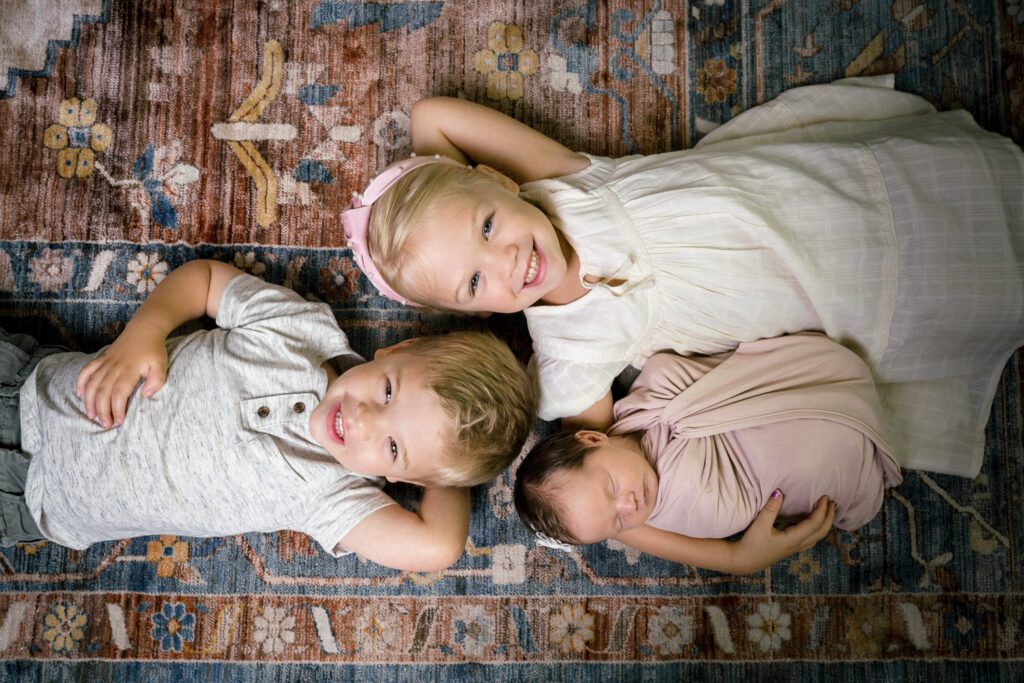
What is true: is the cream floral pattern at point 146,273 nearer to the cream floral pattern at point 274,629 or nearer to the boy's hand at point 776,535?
the cream floral pattern at point 274,629

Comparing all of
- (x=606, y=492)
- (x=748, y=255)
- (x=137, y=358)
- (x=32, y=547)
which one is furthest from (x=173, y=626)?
(x=748, y=255)

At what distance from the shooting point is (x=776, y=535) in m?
1.19

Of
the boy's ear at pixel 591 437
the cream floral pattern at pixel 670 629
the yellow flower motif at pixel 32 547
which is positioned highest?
the boy's ear at pixel 591 437

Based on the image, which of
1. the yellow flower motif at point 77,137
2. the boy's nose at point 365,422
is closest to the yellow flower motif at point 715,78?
the boy's nose at point 365,422

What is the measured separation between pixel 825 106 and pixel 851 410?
22.3 inches

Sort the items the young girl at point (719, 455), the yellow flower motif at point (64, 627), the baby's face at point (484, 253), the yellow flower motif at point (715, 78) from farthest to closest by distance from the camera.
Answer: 1. the yellow flower motif at point (715, 78)
2. the yellow flower motif at point (64, 627)
3. the young girl at point (719, 455)
4. the baby's face at point (484, 253)

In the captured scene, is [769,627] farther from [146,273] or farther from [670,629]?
[146,273]

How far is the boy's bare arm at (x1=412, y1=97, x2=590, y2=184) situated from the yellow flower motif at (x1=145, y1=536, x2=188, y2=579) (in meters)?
0.85

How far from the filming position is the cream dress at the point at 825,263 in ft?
3.65

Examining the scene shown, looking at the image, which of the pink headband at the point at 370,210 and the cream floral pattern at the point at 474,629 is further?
the cream floral pattern at the point at 474,629

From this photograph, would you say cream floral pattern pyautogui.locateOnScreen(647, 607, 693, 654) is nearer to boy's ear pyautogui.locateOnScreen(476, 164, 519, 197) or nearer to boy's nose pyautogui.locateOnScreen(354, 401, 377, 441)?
boy's nose pyautogui.locateOnScreen(354, 401, 377, 441)

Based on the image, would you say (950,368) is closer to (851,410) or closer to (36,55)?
(851,410)

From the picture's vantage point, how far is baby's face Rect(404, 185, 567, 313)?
1.02 m

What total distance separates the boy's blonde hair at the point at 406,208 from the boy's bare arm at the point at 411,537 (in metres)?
0.36
